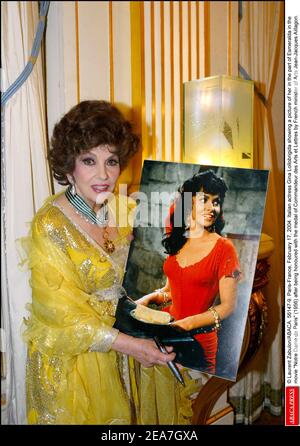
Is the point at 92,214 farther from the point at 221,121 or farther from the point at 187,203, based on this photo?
the point at 221,121

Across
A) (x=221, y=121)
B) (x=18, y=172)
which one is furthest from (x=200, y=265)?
(x=18, y=172)

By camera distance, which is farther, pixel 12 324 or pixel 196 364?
pixel 12 324

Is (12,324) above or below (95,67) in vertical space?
below

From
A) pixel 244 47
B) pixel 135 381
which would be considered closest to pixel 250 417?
pixel 135 381

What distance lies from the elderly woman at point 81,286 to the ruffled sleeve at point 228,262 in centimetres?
19

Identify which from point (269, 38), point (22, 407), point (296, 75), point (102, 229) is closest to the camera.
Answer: point (296, 75)

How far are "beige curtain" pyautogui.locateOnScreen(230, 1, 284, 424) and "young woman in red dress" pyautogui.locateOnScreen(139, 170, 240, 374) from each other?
389 millimetres

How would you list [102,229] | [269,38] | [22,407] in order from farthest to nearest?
[269,38] < [22,407] < [102,229]

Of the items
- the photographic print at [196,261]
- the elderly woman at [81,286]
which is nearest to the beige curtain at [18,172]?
the elderly woman at [81,286]

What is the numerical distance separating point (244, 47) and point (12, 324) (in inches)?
42.0

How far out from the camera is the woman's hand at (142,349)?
2.65 ft

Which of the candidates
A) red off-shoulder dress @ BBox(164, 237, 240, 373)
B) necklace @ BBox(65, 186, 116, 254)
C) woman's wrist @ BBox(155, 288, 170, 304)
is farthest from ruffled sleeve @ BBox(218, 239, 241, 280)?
necklace @ BBox(65, 186, 116, 254)

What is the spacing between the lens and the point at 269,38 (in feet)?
4.27

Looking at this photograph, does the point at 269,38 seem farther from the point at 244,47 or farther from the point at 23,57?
Answer: the point at 23,57
